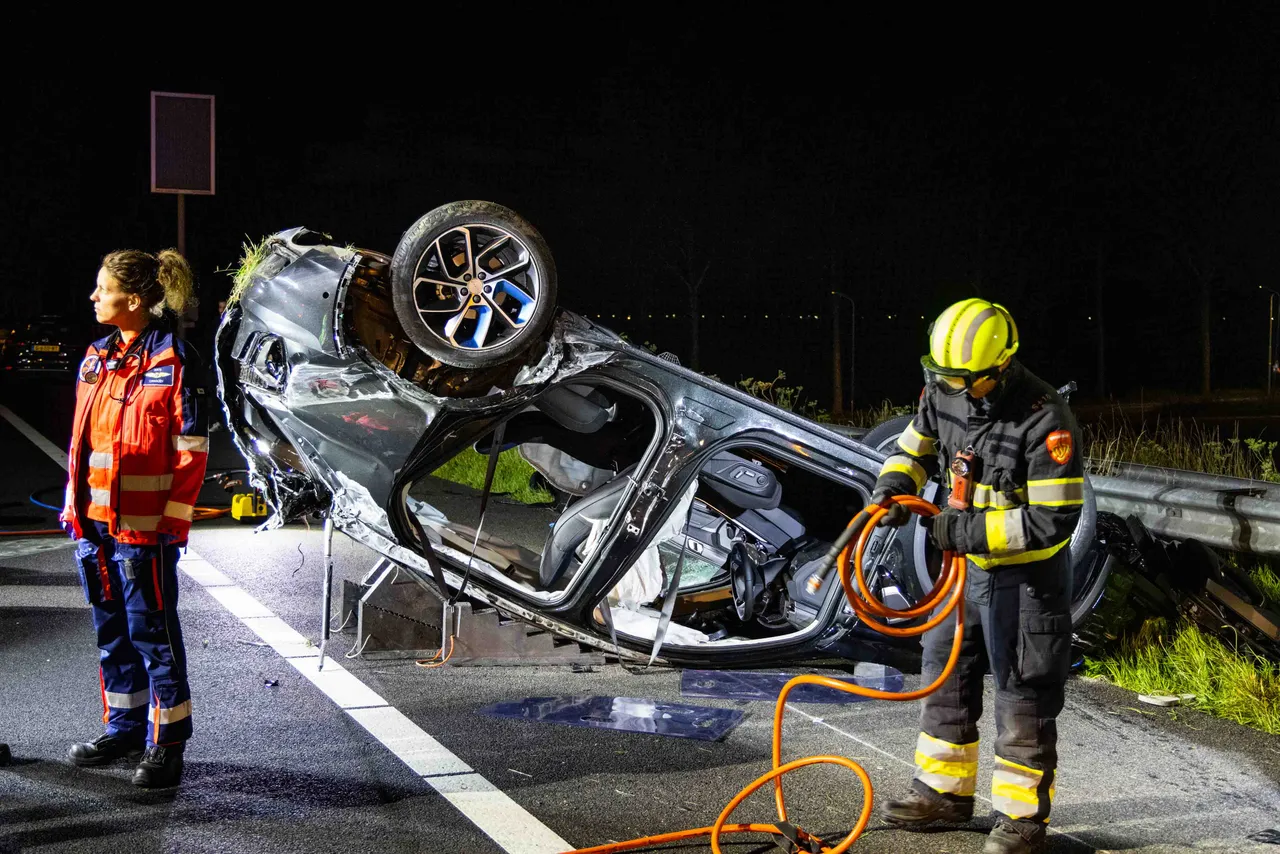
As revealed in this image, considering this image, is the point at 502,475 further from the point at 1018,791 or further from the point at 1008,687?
the point at 1018,791

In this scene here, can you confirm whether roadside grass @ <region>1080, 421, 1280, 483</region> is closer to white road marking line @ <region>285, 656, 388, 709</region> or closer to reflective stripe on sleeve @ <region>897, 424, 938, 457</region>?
reflective stripe on sleeve @ <region>897, 424, 938, 457</region>

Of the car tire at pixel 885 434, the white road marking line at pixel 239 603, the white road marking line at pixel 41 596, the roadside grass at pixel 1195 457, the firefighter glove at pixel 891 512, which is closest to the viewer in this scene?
the firefighter glove at pixel 891 512

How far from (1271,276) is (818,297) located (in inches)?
354

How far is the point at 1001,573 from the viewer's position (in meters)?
Result: 3.83

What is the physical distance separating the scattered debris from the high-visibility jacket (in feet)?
13.1

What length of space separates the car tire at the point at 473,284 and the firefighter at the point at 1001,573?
159 cm

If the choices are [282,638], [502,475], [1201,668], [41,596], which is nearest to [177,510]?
[282,638]

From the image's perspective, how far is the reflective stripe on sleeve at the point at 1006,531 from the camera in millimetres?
3672

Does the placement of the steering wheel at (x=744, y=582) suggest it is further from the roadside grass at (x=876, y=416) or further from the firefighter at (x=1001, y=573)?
the roadside grass at (x=876, y=416)

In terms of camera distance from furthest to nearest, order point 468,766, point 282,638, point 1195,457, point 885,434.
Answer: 1. point 1195,457
2. point 282,638
3. point 885,434
4. point 468,766

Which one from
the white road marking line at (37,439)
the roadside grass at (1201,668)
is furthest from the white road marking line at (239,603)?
the white road marking line at (37,439)

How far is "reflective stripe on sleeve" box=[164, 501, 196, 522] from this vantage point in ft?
13.6

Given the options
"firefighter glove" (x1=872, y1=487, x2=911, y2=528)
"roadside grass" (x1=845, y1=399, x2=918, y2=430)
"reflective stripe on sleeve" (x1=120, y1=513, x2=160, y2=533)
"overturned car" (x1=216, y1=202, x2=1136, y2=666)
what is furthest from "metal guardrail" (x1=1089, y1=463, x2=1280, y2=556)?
"roadside grass" (x1=845, y1=399, x2=918, y2=430)

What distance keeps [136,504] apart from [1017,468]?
2920 mm
